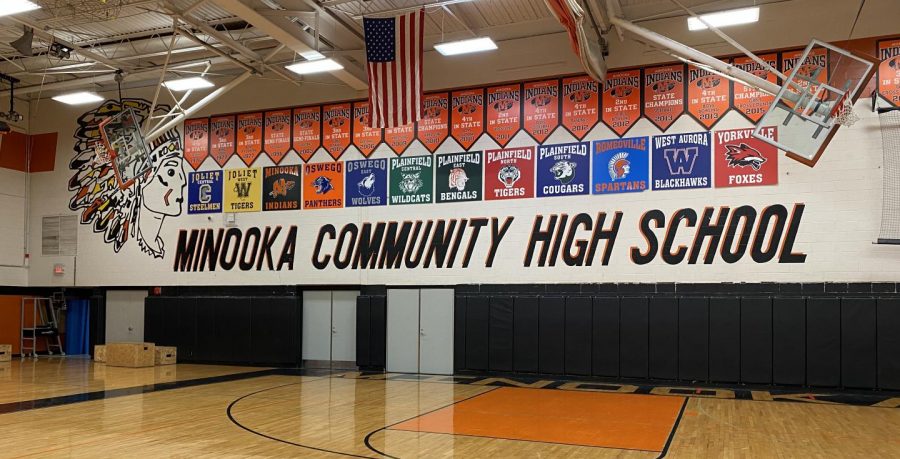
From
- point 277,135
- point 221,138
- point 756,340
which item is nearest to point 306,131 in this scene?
point 277,135

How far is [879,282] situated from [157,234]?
17670 mm

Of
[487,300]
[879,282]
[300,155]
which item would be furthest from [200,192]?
[879,282]

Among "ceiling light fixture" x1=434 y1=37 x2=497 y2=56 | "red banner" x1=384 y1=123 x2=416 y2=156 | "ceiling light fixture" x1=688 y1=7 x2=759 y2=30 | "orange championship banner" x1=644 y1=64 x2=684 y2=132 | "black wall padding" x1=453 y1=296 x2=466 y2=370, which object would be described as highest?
"ceiling light fixture" x1=688 y1=7 x2=759 y2=30

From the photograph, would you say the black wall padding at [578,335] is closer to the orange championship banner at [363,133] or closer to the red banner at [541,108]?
the red banner at [541,108]

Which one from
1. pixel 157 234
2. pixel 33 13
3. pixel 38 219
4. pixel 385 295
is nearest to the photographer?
pixel 33 13

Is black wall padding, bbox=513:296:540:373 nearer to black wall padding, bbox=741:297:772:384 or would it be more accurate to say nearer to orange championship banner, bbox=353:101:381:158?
black wall padding, bbox=741:297:772:384

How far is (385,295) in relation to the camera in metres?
17.2

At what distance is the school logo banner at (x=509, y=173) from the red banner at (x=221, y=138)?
7.42 meters

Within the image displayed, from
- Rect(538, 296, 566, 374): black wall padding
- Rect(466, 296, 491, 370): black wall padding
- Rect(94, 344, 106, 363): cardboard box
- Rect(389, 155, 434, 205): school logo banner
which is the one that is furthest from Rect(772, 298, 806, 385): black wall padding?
Rect(94, 344, 106, 363): cardboard box

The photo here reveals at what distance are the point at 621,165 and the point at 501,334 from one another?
4.60 m

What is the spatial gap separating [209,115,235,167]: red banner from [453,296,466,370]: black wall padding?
775 centimetres

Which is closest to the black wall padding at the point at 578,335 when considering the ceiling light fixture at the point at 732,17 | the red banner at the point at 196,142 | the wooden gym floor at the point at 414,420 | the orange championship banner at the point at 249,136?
the wooden gym floor at the point at 414,420

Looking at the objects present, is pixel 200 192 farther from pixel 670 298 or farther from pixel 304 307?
pixel 670 298

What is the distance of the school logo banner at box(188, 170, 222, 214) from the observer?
19297 mm
